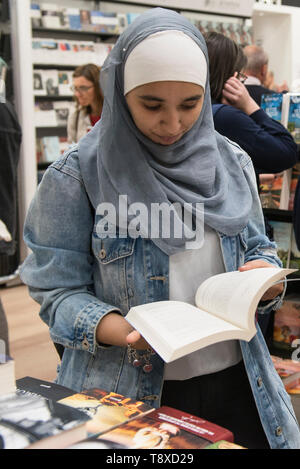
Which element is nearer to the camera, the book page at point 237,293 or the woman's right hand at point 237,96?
the book page at point 237,293

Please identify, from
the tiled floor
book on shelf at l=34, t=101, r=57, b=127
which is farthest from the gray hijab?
book on shelf at l=34, t=101, r=57, b=127

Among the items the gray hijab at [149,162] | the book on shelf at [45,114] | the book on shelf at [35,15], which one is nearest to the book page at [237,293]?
the gray hijab at [149,162]

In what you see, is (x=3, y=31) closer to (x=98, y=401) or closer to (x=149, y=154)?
(x=149, y=154)

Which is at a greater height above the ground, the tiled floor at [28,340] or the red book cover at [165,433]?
the red book cover at [165,433]

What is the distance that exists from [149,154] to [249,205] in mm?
252

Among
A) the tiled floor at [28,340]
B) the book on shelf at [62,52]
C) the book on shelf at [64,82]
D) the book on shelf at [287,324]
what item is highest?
the book on shelf at [62,52]


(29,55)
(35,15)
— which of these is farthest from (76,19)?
(29,55)

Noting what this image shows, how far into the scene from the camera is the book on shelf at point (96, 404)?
0.74 metres

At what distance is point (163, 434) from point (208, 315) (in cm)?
27

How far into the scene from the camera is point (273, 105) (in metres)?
2.21

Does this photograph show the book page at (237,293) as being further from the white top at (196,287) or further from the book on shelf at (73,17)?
the book on shelf at (73,17)

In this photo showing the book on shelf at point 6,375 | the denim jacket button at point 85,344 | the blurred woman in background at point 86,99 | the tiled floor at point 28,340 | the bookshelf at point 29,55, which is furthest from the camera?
the blurred woman in background at point 86,99

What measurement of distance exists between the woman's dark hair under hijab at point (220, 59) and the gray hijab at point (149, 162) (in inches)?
36.2
